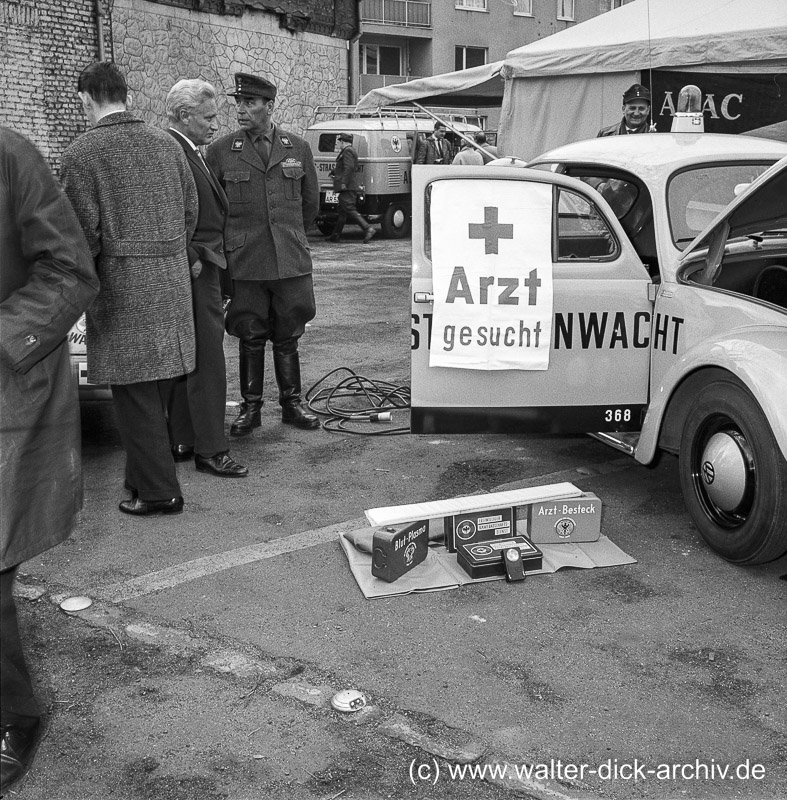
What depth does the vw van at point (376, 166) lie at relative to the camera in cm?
1888

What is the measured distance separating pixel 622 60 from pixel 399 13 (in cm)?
3070

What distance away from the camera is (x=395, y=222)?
64.6 feet

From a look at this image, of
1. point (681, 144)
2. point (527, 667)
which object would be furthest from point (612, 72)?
point (527, 667)

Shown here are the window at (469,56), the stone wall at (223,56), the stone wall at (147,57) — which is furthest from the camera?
the window at (469,56)

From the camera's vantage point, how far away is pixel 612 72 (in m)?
11.0

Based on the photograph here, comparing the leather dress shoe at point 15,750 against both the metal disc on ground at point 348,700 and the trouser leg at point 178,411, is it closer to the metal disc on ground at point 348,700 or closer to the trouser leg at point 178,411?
the metal disc on ground at point 348,700

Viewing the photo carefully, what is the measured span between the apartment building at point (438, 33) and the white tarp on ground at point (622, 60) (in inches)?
1070

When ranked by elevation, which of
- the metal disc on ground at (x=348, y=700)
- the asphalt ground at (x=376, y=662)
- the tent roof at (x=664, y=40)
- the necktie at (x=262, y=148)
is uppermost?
the tent roof at (x=664, y=40)

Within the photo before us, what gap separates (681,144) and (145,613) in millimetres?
3808

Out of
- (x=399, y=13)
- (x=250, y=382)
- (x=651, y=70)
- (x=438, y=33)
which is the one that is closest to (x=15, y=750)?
(x=250, y=382)

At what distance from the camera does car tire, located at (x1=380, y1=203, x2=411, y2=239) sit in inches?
770

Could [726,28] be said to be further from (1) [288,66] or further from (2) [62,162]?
(1) [288,66]

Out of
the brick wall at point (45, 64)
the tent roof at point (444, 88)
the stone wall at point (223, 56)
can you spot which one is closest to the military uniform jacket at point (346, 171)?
the tent roof at point (444, 88)

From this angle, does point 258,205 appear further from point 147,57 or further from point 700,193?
point 147,57
